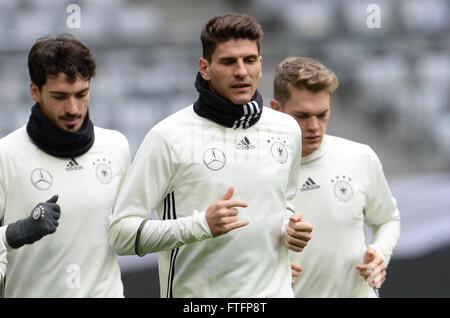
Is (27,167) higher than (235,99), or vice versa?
(235,99)

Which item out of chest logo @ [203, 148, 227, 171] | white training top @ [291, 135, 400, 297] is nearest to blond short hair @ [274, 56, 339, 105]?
white training top @ [291, 135, 400, 297]

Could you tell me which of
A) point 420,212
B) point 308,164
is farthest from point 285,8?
point 308,164

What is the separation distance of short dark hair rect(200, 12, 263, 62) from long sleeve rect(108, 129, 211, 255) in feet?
1.51

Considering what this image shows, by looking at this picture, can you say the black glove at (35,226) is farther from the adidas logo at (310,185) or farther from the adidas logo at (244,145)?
the adidas logo at (310,185)

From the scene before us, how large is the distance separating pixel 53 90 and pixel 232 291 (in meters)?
1.38

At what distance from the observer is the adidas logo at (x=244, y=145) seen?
3539mm

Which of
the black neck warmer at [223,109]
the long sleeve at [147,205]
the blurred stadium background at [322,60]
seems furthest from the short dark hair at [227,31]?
the blurred stadium background at [322,60]

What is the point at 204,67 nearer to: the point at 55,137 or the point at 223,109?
the point at 223,109

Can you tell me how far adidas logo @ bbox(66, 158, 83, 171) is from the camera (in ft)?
13.4

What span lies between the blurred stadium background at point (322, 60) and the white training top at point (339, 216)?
14.7ft

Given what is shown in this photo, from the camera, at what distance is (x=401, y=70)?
10422 millimetres

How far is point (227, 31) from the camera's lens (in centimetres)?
349
